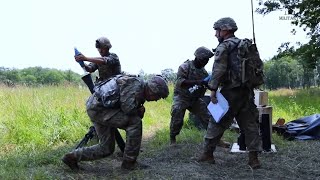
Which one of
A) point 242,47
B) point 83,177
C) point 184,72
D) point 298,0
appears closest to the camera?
point 83,177

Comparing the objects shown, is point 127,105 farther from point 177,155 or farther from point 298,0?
point 298,0

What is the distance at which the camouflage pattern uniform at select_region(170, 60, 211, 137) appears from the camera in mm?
6645

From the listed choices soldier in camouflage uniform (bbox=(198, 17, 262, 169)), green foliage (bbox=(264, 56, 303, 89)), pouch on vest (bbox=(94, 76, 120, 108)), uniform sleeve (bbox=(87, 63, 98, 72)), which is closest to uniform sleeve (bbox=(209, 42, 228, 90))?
soldier in camouflage uniform (bbox=(198, 17, 262, 169))

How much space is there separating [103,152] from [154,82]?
983 mm

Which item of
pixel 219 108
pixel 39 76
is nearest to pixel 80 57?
pixel 219 108

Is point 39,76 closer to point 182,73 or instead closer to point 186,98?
point 186,98

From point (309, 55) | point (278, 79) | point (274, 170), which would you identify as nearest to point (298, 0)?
point (309, 55)

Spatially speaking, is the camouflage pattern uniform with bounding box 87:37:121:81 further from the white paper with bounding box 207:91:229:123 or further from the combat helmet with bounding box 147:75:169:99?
the white paper with bounding box 207:91:229:123

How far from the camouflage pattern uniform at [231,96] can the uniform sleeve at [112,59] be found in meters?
1.33

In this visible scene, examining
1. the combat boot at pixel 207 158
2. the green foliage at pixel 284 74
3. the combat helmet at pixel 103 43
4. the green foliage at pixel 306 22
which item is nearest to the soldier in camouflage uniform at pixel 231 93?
the combat boot at pixel 207 158

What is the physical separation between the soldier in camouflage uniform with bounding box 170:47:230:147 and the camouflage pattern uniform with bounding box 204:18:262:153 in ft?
4.19

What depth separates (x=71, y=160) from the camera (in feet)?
15.4

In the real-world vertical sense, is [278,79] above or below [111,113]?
below

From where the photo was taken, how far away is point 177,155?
5.97m
